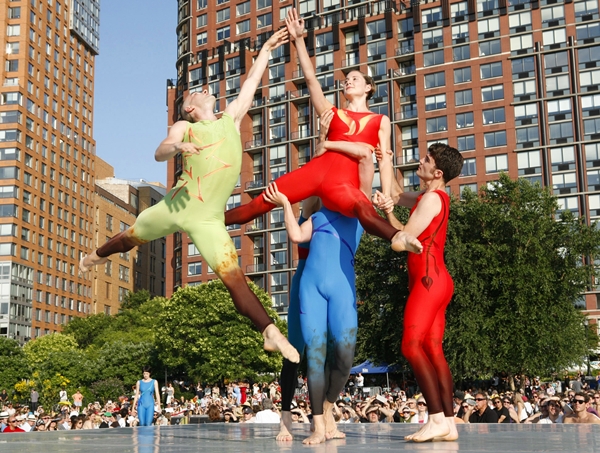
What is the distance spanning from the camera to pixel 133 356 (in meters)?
68.9

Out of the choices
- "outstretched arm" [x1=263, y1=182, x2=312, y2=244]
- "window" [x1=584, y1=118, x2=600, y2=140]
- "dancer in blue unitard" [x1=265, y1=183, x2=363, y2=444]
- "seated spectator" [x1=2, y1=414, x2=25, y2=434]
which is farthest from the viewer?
"window" [x1=584, y1=118, x2=600, y2=140]

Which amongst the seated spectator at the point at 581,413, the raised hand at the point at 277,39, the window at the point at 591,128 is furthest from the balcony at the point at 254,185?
the raised hand at the point at 277,39

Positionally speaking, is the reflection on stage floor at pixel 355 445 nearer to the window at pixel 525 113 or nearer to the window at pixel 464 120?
the window at pixel 525 113

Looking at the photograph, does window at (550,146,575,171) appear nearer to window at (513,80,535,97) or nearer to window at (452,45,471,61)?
window at (513,80,535,97)

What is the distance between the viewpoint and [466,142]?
2980 inches

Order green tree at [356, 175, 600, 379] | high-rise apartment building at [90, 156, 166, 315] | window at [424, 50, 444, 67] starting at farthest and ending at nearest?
1. high-rise apartment building at [90, 156, 166, 315]
2. window at [424, 50, 444, 67]
3. green tree at [356, 175, 600, 379]

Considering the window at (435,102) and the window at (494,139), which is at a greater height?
the window at (435,102)

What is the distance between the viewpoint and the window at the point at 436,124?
3018 inches

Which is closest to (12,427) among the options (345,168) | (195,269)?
(345,168)

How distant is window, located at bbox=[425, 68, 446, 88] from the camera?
77250mm

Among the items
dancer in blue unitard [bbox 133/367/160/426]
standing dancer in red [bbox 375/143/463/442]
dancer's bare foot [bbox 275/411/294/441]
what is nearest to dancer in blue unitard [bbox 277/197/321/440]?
dancer's bare foot [bbox 275/411/294/441]

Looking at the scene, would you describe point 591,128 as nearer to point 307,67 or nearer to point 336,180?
point 307,67

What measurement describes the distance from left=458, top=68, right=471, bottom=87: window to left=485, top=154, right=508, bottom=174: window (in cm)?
864

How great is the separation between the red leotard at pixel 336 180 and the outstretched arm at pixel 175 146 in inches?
41.7
